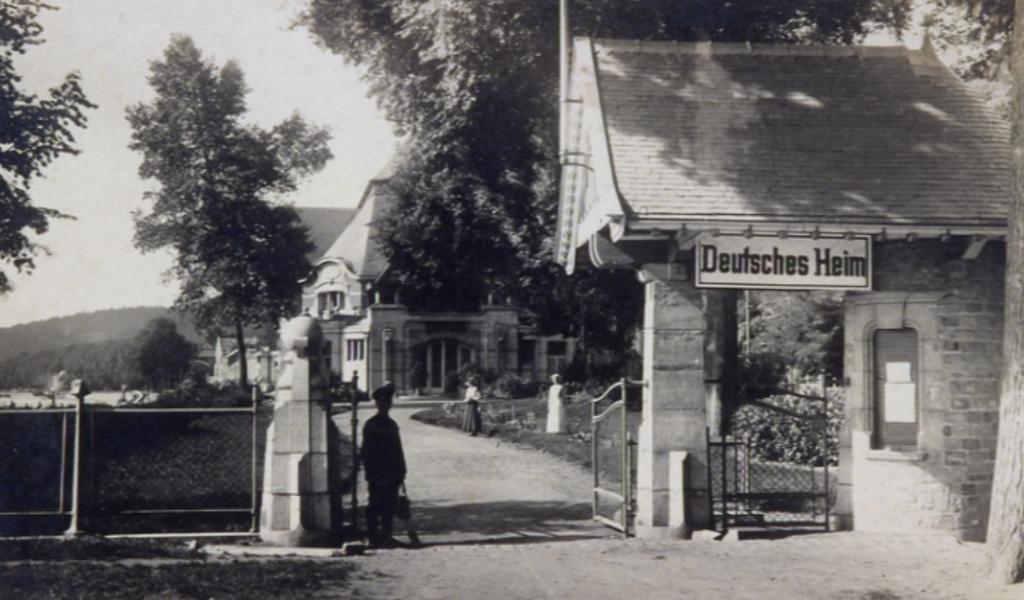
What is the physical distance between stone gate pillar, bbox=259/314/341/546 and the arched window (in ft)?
22.6

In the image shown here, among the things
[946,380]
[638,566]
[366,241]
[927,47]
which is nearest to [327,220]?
[366,241]

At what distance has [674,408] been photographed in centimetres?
1250

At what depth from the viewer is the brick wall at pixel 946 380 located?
12.6 meters

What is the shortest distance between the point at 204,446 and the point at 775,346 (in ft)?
101

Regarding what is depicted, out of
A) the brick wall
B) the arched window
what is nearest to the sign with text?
the brick wall

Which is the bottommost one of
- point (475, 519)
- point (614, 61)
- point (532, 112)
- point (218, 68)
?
point (475, 519)

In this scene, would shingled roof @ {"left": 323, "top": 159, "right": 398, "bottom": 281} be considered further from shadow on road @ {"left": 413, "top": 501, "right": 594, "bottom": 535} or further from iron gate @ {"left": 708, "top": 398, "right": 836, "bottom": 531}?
shadow on road @ {"left": 413, "top": 501, "right": 594, "bottom": 535}

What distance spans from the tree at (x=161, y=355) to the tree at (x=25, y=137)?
103 feet

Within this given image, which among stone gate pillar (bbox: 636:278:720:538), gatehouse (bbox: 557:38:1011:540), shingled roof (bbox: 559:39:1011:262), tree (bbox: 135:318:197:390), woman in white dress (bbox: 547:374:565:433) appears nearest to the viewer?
gatehouse (bbox: 557:38:1011:540)

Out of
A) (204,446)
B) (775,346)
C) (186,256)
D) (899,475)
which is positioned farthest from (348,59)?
(775,346)

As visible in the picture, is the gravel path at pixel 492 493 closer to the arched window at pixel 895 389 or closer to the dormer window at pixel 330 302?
the arched window at pixel 895 389

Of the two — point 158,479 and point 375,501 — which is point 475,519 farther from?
point 158,479

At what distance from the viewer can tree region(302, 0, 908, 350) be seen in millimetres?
21438

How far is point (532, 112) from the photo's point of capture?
25.5 metres
